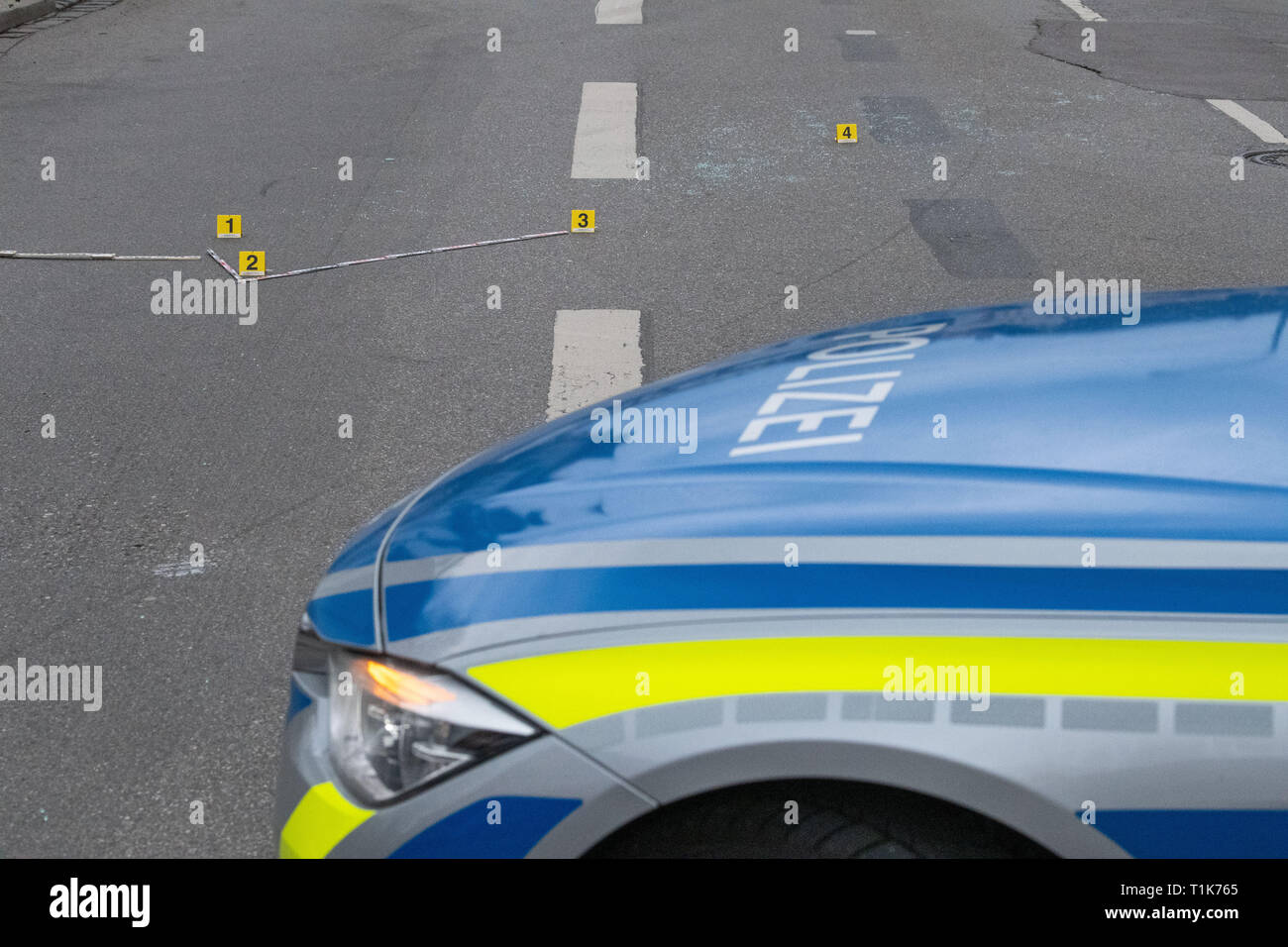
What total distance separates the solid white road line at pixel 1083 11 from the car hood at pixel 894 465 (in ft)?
39.2

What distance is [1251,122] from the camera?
9672 millimetres

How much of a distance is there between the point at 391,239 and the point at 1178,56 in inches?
310

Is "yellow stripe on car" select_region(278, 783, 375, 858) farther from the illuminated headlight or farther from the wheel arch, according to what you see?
the wheel arch

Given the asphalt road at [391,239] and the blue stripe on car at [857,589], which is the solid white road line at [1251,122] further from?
the blue stripe on car at [857,589]

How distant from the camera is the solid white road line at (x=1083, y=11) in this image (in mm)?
13398

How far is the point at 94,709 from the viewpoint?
3.67m

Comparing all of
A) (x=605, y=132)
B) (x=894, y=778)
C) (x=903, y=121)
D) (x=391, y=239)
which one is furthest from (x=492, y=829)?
(x=903, y=121)

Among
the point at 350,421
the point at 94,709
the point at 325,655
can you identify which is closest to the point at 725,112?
the point at 350,421

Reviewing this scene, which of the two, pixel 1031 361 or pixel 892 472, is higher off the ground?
pixel 1031 361

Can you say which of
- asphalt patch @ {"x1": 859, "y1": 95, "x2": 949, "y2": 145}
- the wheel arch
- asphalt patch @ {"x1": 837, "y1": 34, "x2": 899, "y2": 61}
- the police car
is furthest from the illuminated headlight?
asphalt patch @ {"x1": 837, "y1": 34, "x2": 899, "y2": 61}

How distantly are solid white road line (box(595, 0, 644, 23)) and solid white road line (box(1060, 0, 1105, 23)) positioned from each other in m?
4.55

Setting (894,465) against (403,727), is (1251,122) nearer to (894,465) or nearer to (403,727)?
(894,465)
